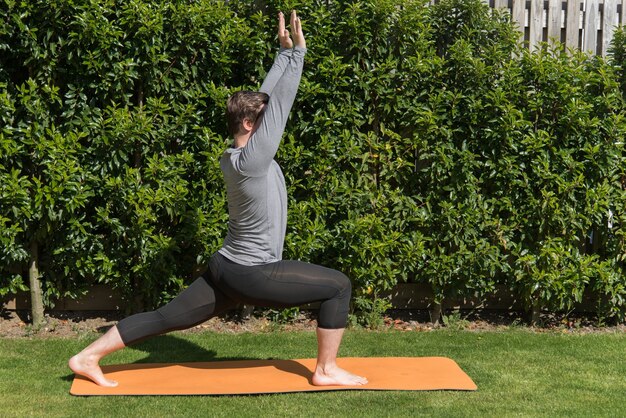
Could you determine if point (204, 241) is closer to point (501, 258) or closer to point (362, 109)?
point (362, 109)

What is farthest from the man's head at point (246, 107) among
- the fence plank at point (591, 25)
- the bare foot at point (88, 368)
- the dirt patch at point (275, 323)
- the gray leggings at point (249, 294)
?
the fence plank at point (591, 25)

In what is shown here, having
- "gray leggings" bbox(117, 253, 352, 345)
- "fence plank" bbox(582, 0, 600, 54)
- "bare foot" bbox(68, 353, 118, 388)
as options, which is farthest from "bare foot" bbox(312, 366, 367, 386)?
"fence plank" bbox(582, 0, 600, 54)

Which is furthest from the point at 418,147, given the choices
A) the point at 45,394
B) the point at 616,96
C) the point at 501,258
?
the point at 45,394

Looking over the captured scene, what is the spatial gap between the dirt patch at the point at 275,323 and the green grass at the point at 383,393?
0.20 meters

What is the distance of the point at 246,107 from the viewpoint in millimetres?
5020

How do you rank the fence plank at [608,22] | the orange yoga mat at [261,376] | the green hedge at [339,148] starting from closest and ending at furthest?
the orange yoga mat at [261,376] < the green hedge at [339,148] < the fence plank at [608,22]

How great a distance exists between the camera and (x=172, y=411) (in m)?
4.84

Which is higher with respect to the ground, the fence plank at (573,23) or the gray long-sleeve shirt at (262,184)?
the fence plank at (573,23)

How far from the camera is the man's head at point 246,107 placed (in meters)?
5.02

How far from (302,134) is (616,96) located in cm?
244

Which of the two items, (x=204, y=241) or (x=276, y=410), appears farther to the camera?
(x=204, y=241)

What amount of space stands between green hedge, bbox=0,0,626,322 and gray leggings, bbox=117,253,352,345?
1315mm

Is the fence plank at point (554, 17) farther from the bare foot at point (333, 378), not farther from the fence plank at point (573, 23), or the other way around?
the bare foot at point (333, 378)

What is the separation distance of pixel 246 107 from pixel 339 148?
1745mm
